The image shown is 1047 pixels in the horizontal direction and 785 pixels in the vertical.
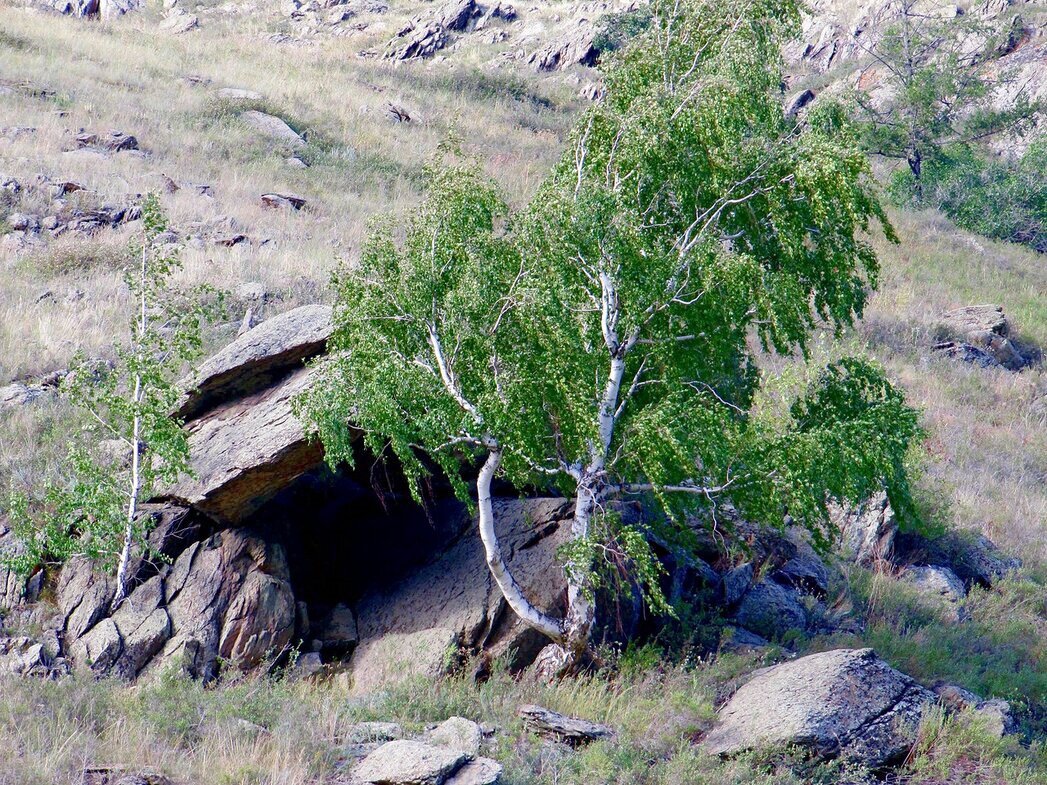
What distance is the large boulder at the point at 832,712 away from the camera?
28.6 feet

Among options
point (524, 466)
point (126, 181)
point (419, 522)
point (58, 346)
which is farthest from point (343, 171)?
point (524, 466)

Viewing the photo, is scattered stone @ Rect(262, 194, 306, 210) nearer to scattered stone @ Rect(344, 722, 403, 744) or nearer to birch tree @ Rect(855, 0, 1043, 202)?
scattered stone @ Rect(344, 722, 403, 744)

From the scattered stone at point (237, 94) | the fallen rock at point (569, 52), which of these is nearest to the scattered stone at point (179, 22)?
the fallen rock at point (569, 52)

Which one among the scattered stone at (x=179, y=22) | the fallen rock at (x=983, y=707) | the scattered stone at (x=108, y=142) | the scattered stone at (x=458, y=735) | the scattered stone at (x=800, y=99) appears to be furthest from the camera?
the scattered stone at (x=179, y=22)

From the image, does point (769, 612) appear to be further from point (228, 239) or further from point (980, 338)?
point (980, 338)

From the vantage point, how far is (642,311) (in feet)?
30.6

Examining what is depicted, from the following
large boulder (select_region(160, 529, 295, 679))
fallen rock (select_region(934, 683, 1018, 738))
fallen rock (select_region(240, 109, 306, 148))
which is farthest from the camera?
fallen rock (select_region(240, 109, 306, 148))

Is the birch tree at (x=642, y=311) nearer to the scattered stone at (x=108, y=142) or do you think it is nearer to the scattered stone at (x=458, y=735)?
the scattered stone at (x=458, y=735)

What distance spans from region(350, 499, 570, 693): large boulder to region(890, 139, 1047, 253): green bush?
1118 inches

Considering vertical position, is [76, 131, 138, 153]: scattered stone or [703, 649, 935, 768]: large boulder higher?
[76, 131, 138, 153]: scattered stone

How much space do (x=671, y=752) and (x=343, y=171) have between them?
77.5 ft

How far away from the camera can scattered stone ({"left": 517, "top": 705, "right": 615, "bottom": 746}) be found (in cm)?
872

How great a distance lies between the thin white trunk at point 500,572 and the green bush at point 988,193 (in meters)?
29.6

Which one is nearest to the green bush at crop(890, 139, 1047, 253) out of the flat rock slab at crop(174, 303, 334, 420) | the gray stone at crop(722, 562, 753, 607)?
the gray stone at crop(722, 562, 753, 607)
